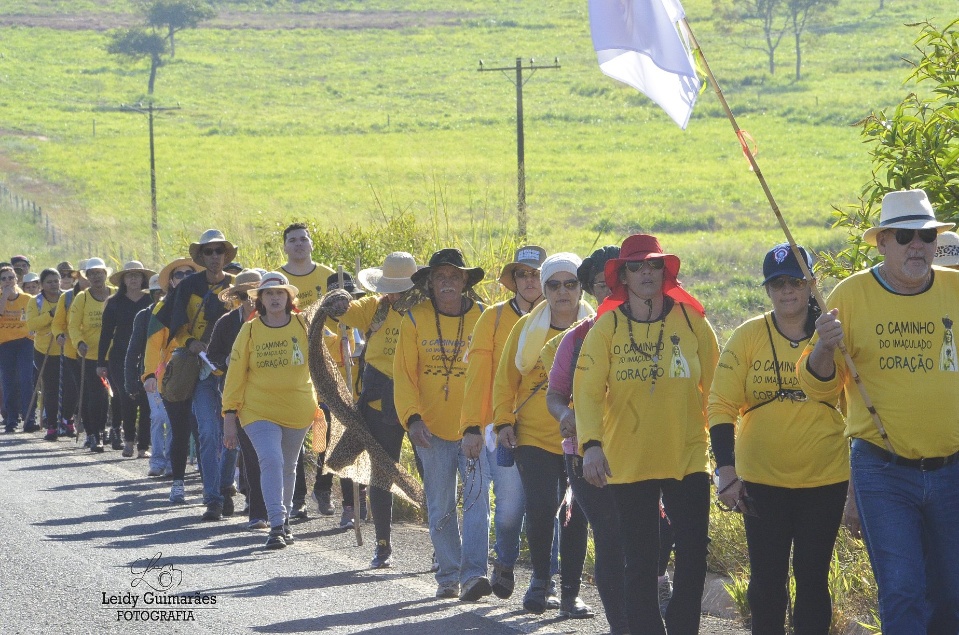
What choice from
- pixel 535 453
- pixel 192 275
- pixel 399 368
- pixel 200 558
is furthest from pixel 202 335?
pixel 535 453

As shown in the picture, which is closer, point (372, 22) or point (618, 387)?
point (618, 387)

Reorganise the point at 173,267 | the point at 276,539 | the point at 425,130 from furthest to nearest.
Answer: the point at 425,130, the point at 173,267, the point at 276,539

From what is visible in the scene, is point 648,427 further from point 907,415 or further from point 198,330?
point 198,330

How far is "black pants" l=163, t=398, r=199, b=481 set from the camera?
1190 cm

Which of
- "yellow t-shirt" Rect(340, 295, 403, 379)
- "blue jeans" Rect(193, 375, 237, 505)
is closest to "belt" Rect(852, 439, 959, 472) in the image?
"yellow t-shirt" Rect(340, 295, 403, 379)

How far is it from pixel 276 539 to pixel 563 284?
3.29 m

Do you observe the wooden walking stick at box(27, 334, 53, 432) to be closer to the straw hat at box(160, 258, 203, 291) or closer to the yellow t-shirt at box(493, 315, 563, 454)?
the straw hat at box(160, 258, 203, 291)

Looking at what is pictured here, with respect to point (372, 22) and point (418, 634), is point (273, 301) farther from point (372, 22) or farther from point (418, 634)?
point (372, 22)

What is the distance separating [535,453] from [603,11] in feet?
8.69

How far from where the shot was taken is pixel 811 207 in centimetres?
5331

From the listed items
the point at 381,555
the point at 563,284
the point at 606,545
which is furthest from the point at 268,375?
the point at 606,545

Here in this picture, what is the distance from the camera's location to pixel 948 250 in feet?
23.2

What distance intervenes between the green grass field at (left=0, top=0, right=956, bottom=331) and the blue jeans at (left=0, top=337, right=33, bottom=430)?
322 centimetres

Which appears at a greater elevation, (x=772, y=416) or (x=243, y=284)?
(x=243, y=284)
